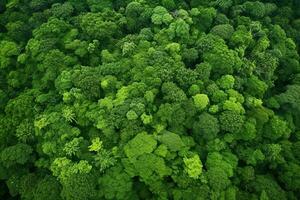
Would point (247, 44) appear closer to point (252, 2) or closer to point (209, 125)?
point (252, 2)

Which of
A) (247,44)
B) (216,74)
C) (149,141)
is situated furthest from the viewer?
(247,44)

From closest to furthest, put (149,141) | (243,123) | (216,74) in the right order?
1. (149,141)
2. (243,123)
3. (216,74)

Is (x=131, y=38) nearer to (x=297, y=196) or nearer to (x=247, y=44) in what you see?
(x=247, y=44)

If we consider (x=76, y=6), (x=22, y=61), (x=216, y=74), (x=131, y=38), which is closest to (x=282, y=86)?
(x=216, y=74)

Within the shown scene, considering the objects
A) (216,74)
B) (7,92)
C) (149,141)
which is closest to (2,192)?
(7,92)

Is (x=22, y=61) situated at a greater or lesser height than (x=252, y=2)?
lesser

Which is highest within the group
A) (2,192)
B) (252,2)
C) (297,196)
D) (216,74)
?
(252,2)

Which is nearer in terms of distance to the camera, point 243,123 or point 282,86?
point 243,123
